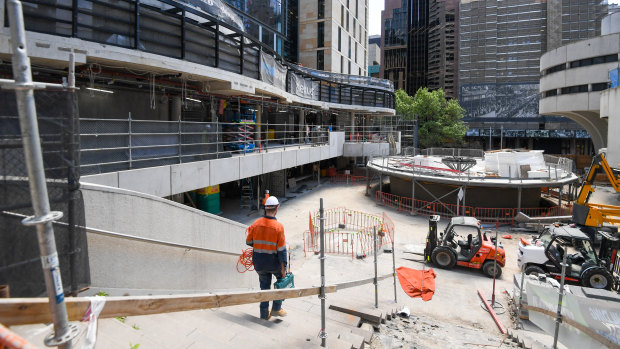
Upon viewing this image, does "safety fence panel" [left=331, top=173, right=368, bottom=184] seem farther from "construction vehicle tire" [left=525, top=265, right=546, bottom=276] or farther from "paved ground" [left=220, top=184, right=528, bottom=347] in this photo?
"construction vehicle tire" [left=525, top=265, right=546, bottom=276]

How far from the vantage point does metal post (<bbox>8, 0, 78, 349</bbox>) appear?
1.97 metres

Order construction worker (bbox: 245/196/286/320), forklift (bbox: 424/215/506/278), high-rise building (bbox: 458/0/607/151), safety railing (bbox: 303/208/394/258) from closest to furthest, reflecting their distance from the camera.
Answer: construction worker (bbox: 245/196/286/320) < forklift (bbox: 424/215/506/278) < safety railing (bbox: 303/208/394/258) < high-rise building (bbox: 458/0/607/151)

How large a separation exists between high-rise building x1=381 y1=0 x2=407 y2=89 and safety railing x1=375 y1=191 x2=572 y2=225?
294 feet

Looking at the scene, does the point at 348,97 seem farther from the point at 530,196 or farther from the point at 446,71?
the point at 446,71

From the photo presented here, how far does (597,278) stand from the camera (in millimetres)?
10227

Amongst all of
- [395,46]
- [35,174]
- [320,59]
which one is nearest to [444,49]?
[395,46]

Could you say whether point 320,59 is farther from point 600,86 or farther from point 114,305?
point 114,305

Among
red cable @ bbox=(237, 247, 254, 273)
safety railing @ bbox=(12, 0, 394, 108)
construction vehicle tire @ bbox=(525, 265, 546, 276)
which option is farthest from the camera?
construction vehicle tire @ bbox=(525, 265, 546, 276)

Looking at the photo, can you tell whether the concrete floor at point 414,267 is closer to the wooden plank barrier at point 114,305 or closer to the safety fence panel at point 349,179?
the wooden plank barrier at point 114,305

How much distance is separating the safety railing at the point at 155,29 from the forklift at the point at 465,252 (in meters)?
9.46

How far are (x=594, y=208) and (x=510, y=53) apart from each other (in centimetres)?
6251

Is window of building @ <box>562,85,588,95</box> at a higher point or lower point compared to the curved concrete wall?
higher

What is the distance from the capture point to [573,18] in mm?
61812

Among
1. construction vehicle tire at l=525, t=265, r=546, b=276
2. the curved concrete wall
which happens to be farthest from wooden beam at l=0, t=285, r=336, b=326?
construction vehicle tire at l=525, t=265, r=546, b=276
